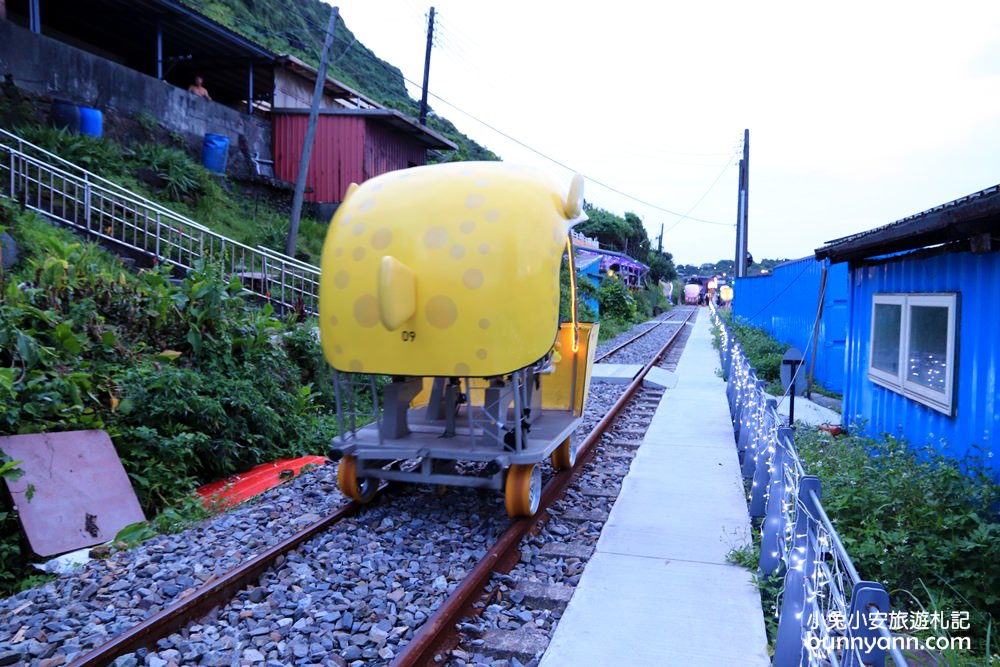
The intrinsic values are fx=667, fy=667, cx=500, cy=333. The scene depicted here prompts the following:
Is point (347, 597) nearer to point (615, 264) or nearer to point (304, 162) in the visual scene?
point (304, 162)

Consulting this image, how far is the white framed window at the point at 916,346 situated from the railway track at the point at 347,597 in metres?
3.53

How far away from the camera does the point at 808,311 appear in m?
15.0

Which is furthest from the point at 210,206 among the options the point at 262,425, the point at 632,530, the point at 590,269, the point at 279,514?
the point at 590,269

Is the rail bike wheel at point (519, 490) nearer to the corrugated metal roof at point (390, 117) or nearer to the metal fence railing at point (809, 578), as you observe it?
the metal fence railing at point (809, 578)

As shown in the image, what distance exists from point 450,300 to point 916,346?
17.2ft

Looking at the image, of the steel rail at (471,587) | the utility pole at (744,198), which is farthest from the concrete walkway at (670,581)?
the utility pole at (744,198)

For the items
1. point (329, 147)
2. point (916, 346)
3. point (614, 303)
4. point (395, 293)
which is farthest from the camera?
point (614, 303)

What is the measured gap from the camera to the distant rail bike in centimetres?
537

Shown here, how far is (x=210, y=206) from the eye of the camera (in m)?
16.1

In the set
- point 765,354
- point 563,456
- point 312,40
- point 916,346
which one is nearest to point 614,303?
point 765,354

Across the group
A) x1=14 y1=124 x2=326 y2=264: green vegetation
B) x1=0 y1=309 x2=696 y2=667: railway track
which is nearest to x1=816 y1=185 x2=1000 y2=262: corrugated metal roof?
x1=0 y1=309 x2=696 y2=667: railway track

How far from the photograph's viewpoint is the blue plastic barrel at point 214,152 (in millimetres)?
18391

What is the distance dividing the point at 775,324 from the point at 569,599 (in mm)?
18878

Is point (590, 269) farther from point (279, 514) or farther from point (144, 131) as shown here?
point (279, 514)
